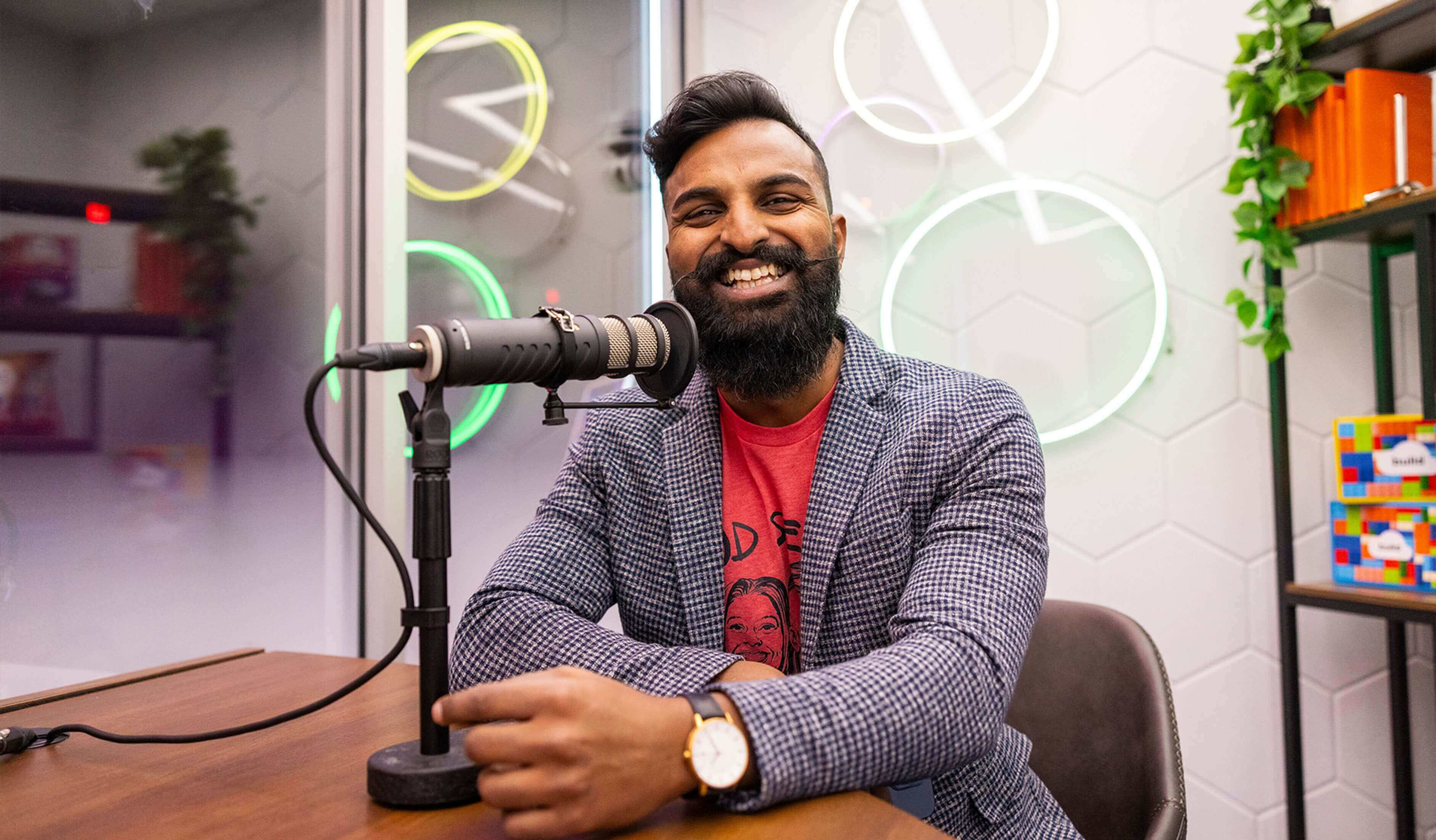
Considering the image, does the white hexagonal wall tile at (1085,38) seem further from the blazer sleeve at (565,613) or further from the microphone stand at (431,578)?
the microphone stand at (431,578)

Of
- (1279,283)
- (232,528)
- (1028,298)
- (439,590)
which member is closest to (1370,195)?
(1279,283)

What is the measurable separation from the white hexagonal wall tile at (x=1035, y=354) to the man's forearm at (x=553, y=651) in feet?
4.99

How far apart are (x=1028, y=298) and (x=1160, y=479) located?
1.75 ft

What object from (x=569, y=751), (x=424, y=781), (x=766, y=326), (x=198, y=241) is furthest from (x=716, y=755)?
(x=198, y=241)

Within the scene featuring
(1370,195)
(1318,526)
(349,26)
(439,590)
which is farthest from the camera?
(1318,526)

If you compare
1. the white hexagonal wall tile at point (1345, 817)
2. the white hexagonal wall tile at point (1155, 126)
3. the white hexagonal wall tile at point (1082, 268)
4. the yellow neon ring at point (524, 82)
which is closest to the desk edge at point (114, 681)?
the yellow neon ring at point (524, 82)

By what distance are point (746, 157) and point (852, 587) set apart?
671mm

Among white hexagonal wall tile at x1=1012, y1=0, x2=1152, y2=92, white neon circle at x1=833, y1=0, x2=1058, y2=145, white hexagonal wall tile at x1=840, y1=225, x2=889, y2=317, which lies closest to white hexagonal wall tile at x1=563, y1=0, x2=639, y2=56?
white neon circle at x1=833, y1=0, x2=1058, y2=145

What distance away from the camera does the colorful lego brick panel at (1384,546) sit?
1729 mm

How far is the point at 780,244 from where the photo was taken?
138 cm

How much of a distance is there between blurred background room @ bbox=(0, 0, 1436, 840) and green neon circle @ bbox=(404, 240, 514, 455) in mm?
10

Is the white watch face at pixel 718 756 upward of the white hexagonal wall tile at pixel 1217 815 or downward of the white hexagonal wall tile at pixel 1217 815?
upward

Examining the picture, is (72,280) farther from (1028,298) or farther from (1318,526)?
(1318,526)

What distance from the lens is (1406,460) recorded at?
174 cm
